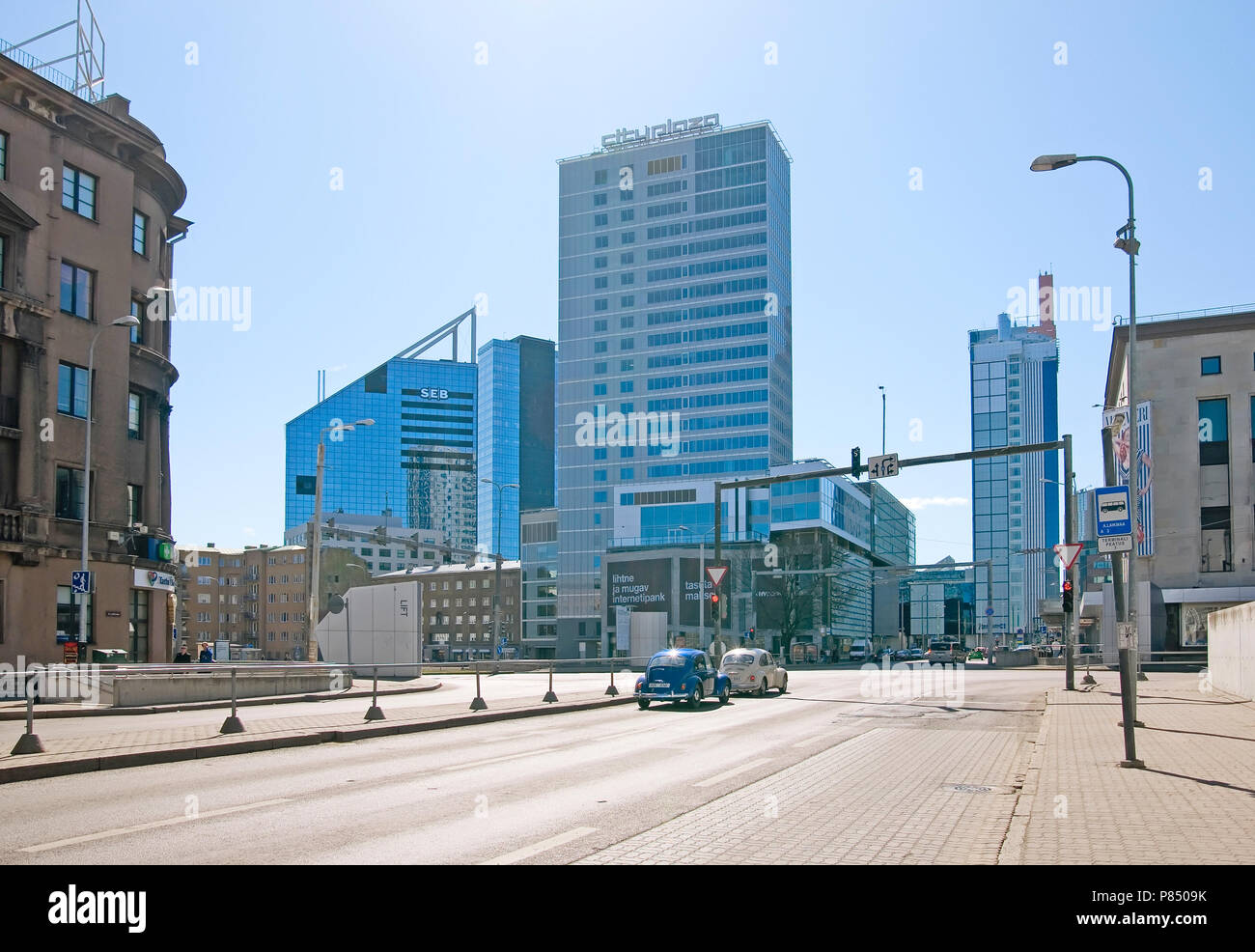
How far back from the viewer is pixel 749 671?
32.8 meters

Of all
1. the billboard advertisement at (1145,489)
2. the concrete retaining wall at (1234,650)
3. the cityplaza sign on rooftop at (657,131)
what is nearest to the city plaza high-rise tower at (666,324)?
the cityplaza sign on rooftop at (657,131)

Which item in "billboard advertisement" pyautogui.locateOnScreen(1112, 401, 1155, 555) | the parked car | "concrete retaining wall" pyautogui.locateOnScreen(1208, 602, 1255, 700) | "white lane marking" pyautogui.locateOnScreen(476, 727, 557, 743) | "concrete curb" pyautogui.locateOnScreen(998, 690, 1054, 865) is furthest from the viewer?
"billboard advertisement" pyautogui.locateOnScreen(1112, 401, 1155, 555)

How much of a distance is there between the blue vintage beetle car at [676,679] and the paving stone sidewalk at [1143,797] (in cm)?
895

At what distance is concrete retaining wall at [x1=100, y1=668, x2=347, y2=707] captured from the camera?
2553 cm

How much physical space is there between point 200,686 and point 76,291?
18755mm

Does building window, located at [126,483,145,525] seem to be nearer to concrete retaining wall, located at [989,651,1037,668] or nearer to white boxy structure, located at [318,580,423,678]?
white boxy structure, located at [318,580,423,678]

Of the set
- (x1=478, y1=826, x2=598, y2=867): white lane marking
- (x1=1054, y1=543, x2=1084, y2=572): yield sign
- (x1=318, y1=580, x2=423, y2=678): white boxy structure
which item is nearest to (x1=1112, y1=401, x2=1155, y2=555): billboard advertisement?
(x1=1054, y1=543, x2=1084, y2=572): yield sign

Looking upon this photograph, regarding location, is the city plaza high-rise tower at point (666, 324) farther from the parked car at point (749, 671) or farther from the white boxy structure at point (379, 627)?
the parked car at point (749, 671)

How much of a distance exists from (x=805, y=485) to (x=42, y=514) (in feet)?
319

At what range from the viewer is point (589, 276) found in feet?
494

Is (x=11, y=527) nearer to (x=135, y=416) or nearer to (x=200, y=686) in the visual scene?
(x=135, y=416)

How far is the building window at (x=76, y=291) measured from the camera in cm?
3831

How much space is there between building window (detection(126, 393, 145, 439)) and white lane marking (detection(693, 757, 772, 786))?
34.6m
